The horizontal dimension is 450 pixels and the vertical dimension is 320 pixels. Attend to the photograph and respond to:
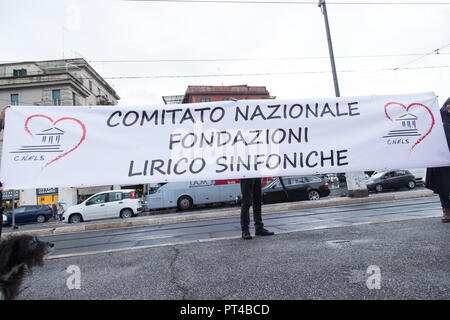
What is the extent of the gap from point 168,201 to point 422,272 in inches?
624

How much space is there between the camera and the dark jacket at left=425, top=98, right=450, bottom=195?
12.4ft

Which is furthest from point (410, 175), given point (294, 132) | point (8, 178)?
point (8, 178)

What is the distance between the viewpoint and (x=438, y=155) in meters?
3.51

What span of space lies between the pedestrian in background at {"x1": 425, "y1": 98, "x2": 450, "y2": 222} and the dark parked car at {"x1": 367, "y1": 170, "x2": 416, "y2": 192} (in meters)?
16.4

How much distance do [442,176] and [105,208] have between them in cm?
1488

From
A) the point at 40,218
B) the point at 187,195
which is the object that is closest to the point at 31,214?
the point at 40,218

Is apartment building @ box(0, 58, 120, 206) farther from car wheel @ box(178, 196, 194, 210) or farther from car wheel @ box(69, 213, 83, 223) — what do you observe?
car wheel @ box(178, 196, 194, 210)

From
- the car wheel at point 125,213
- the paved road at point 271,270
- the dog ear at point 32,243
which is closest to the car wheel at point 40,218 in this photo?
the car wheel at point 125,213

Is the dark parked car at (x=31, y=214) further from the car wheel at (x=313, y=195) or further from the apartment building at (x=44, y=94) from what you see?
the car wheel at (x=313, y=195)

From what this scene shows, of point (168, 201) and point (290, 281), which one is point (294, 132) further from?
point (168, 201)

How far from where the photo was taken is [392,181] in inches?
746

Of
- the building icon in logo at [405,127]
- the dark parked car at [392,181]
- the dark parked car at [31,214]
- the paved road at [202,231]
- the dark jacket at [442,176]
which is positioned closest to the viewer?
the building icon in logo at [405,127]

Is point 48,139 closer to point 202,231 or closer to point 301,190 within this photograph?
point 202,231

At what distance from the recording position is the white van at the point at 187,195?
1712 cm
